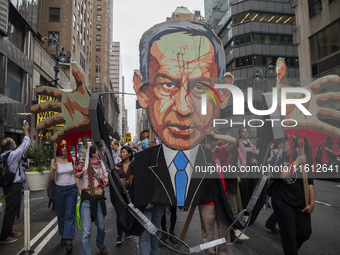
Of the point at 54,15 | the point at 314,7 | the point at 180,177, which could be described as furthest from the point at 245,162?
the point at 54,15

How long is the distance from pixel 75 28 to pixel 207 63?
118 feet

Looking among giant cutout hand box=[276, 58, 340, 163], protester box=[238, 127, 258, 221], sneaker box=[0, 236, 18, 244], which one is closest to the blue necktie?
giant cutout hand box=[276, 58, 340, 163]

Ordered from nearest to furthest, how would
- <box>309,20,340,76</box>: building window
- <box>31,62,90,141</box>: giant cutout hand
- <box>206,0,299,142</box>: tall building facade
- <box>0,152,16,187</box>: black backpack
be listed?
<box>31,62,90,141</box>: giant cutout hand
<box>0,152,16,187</box>: black backpack
<box>309,20,340,76</box>: building window
<box>206,0,299,142</box>: tall building facade

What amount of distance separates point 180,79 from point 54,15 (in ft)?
112

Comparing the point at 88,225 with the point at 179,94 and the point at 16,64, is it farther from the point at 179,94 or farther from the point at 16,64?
the point at 16,64

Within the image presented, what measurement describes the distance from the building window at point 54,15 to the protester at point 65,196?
32.4 m

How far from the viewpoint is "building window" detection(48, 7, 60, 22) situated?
31683 mm

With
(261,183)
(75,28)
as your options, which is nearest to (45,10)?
(75,28)

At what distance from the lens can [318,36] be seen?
19.6 m

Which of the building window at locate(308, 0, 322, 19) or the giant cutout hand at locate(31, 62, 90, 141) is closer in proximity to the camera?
the giant cutout hand at locate(31, 62, 90, 141)

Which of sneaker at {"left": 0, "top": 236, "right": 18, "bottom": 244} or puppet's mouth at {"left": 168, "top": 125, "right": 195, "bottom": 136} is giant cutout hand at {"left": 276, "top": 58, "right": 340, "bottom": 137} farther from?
sneaker at {"left": 0, "top": 236, "right": 18, "bottom": 244}

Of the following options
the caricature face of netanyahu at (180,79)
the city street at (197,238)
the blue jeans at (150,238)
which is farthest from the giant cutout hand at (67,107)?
the city street at (197,238)

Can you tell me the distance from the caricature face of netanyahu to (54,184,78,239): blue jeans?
2.50 m

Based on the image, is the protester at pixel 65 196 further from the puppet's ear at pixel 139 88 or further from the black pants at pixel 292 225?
the black pants at pixel 292 225
